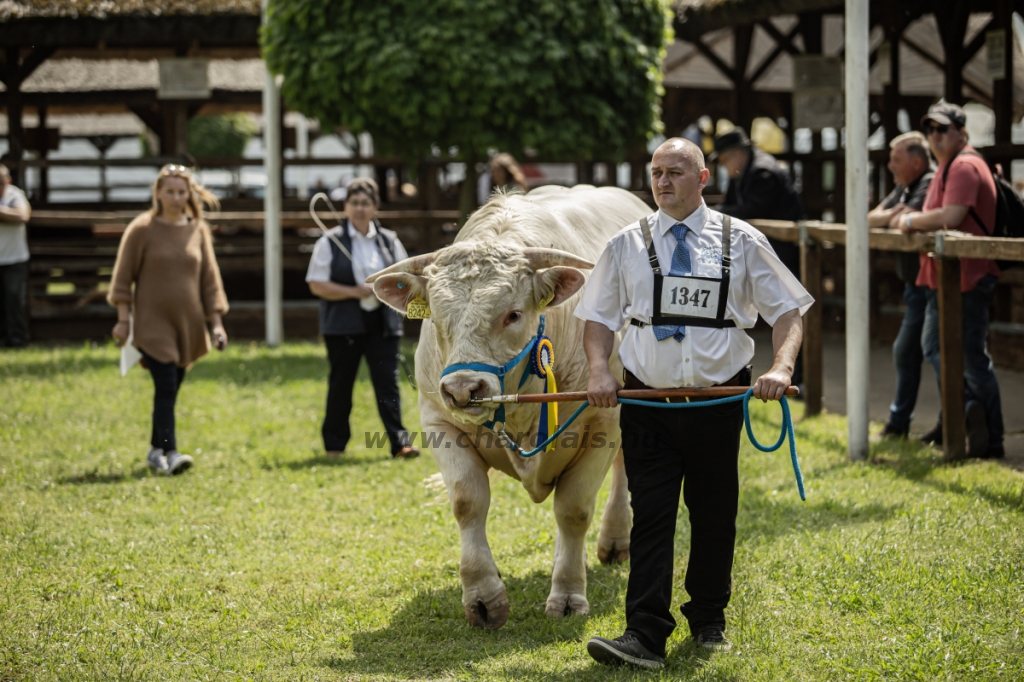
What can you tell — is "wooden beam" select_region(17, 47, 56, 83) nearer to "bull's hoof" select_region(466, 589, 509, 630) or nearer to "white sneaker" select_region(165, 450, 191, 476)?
"white sneaker" select_region(165, 450, 191, 476)

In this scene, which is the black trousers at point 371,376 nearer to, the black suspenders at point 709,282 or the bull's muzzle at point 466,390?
the bull's muzzle at point 466,390

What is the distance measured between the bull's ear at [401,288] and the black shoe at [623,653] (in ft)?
5.39

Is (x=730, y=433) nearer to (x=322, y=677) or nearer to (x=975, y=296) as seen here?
(x=322, y=677)

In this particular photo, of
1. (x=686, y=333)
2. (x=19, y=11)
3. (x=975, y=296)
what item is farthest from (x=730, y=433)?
(x=19, y=11)

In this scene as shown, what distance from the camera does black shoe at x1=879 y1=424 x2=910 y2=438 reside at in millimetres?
7723


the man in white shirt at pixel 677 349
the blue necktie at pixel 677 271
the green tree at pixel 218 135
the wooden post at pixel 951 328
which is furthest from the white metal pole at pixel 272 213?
the green tree at pixel 218 135

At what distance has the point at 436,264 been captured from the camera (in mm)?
4734

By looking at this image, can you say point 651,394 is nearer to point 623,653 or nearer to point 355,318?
point 623,653

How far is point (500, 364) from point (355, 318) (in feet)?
12.6

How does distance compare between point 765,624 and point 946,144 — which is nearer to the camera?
point 765,624

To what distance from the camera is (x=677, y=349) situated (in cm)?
417

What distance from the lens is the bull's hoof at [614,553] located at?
5.76 m

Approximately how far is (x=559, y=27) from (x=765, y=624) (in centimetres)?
858

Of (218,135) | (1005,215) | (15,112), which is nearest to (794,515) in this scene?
(1005,215)
